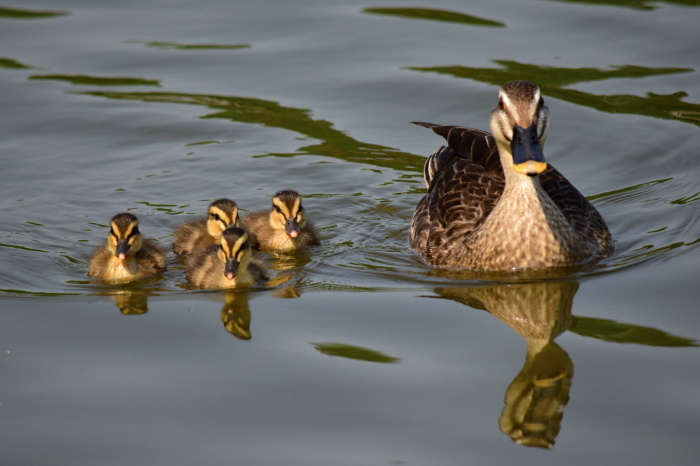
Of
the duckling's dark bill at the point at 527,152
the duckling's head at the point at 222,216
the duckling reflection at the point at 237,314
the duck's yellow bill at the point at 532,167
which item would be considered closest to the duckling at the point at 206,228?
the duckling's head at the point at 222,216

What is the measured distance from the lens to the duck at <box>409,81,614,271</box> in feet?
21.2

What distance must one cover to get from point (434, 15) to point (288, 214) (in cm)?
568

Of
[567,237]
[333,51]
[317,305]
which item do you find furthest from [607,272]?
[333,51]

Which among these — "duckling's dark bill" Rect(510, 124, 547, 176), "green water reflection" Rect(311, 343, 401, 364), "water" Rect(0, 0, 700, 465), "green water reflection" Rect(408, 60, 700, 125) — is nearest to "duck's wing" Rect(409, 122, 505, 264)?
"water" Rect(0, 0, 700, 465)

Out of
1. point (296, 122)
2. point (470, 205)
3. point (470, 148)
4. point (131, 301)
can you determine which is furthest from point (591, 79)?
point (131, 301)

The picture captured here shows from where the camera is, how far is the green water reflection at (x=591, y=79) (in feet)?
33.1

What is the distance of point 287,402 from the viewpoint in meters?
5.03

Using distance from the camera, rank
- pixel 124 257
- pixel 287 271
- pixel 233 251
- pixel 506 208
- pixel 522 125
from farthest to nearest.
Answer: pixel 287 271, pixel 506 208, pixel 124 257, pixel 233 251, pixel 522 125

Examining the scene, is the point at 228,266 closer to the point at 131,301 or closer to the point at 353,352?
the point at 131,301

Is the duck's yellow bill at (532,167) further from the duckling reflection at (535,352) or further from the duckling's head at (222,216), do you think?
the duckling's head at (222,216)

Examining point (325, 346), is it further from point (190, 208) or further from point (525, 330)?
point (190, 208)

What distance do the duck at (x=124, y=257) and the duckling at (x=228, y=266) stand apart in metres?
0.27

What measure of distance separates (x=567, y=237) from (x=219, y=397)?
2.83m

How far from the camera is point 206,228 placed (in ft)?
25.5
